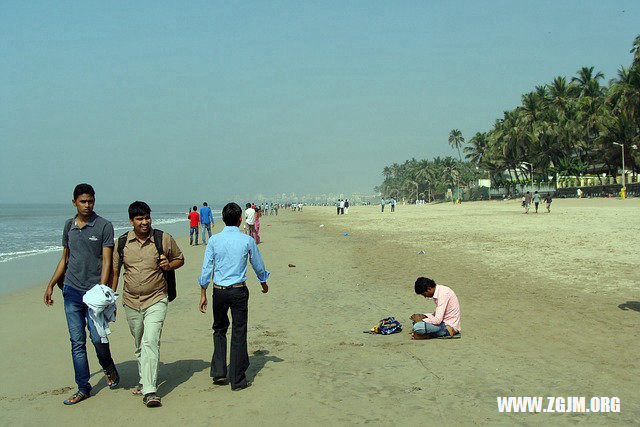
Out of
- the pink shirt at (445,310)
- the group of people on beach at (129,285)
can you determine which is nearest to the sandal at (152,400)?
the group of people on beach at (129,285)

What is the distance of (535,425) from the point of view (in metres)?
4.17

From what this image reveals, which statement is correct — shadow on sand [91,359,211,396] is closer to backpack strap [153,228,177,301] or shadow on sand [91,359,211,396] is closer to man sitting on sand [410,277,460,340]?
backpack strap [153,228,177,301]

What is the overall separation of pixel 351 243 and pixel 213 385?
1642cm

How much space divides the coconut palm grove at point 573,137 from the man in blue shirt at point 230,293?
52720 mm

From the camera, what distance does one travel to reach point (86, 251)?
4910mm

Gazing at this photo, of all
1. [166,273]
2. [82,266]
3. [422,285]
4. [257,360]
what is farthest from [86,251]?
[422,285]

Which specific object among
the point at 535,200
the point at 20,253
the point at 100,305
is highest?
the point at 535,200

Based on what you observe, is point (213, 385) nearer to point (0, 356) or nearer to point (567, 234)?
point (0, 356)

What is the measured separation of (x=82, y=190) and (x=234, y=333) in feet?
6.45

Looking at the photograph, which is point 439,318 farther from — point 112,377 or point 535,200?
point 535,200

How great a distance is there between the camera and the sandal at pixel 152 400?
15.3 ft

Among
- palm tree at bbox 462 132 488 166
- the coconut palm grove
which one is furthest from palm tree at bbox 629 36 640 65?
palm tree at bbox 462 132 488 166

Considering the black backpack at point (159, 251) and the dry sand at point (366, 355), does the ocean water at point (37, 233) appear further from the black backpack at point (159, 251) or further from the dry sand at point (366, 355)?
the black backpack at point (159, 251)

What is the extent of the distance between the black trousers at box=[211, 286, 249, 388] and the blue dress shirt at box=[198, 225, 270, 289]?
0.12 m
